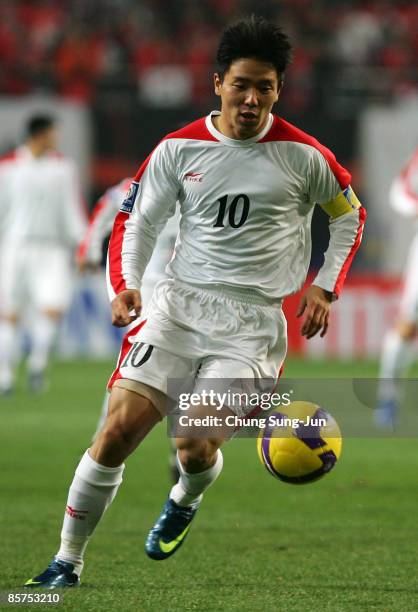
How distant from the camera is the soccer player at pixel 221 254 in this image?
4.31m

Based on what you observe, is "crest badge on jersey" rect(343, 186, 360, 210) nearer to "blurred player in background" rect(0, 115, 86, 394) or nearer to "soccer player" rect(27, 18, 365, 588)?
"soccer player" rect(27, 18, 365, 588)

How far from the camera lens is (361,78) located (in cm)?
1853

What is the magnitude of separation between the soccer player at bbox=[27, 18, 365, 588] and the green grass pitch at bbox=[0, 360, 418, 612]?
39cm

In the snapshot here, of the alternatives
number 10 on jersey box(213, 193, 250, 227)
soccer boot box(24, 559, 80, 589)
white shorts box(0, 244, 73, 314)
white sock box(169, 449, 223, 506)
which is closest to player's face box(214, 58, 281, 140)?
number 10 on jersey box(213, 193, 250, 227)

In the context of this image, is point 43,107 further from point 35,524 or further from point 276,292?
point 276,292

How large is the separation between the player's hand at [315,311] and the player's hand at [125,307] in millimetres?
575

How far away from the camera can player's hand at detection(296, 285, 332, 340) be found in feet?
14.4

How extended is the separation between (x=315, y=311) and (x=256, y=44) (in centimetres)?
95

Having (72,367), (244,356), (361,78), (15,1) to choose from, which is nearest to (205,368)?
(244,356)

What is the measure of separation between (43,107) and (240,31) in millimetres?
13086

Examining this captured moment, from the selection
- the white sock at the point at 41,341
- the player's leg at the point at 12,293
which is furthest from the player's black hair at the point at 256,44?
the player's leg at the point at 12,293

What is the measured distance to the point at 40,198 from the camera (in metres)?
12.8

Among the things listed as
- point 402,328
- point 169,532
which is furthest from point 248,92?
point 402,328

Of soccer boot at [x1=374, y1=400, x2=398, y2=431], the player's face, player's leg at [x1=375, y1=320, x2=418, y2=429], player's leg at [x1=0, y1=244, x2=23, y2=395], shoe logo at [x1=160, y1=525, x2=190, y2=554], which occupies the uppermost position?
the player's face
